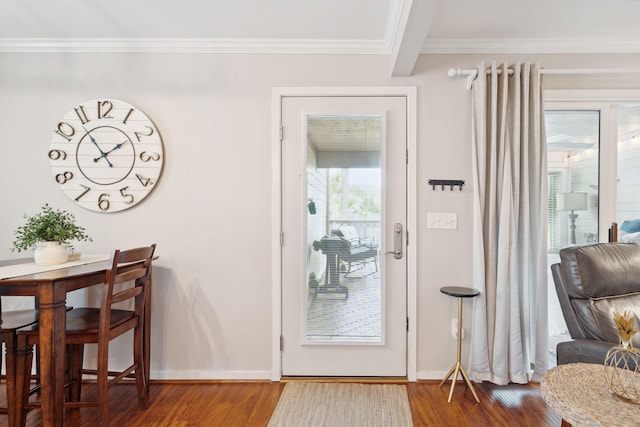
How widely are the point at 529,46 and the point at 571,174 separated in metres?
0.99

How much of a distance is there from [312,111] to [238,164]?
0.67 meters

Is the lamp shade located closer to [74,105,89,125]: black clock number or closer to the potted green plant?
the potted green plant

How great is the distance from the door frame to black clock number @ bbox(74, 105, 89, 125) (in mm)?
1362

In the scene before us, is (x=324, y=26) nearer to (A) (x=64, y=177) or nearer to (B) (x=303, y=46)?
(B) (x=303, y=46)

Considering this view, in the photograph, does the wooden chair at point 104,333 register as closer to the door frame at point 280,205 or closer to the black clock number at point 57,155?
the door frame at point 280,205

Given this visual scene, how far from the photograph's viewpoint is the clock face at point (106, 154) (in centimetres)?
236

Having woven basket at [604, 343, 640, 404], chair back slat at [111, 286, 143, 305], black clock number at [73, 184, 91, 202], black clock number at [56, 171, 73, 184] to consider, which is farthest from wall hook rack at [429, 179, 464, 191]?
black clock number at [56, 171, 73, 184]

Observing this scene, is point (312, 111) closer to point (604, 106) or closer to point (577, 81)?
point (577, 81)

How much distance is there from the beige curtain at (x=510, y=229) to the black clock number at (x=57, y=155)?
2931mm

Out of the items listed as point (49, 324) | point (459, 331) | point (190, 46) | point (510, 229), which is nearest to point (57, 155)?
point (190, 46)

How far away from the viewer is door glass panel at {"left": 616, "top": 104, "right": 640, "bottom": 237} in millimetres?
2420

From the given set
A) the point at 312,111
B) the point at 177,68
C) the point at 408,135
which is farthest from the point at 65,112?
the point at 408,135

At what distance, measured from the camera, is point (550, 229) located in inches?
96.0

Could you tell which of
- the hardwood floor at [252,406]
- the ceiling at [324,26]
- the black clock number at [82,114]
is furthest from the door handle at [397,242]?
the black clock number at [82,114]
